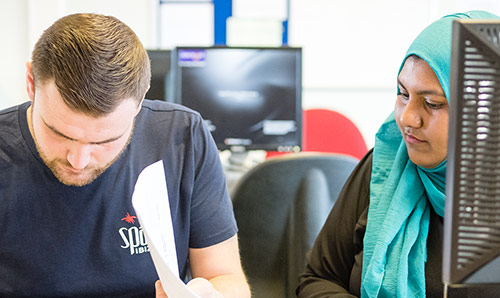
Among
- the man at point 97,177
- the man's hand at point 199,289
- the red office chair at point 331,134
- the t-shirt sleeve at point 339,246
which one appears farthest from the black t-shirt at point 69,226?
the red office chair at point 331,134

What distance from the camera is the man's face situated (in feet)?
3.34

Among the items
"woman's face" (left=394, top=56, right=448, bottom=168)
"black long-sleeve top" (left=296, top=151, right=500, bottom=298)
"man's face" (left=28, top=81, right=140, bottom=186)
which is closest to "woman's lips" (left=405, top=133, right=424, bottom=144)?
"woman's face" (left=394, top=56, right=448, bottom=168)

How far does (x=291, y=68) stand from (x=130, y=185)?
5.10 ft

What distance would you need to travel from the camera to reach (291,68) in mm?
2648

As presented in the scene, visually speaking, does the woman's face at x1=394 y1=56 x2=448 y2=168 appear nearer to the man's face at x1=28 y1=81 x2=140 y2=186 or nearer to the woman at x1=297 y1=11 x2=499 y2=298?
the woman at x1=297 y1=11 x2=499 y2=298

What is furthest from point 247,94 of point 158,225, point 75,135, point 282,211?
point 158,225

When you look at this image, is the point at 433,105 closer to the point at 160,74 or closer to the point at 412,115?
the point at 412,115

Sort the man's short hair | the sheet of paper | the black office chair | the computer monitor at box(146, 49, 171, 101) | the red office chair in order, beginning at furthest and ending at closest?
the red office chair, the computer monitor at box(146, 49, 171, 101), the black office chair, the man's short hair, the sheet of paper

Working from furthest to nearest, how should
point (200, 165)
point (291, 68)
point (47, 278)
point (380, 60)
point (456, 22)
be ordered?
point (380, 60), point (291, 68), point (200, 165), point (47, 278), point (456, 22)

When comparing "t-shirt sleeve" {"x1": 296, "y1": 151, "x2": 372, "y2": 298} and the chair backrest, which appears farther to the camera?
the chair backrest

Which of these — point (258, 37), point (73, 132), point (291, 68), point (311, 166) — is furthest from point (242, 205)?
point (258, 37)

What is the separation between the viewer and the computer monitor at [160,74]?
258cm

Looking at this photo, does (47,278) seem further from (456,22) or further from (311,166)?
(456,22)

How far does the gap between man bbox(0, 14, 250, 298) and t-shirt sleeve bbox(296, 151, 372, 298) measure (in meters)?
0.16
